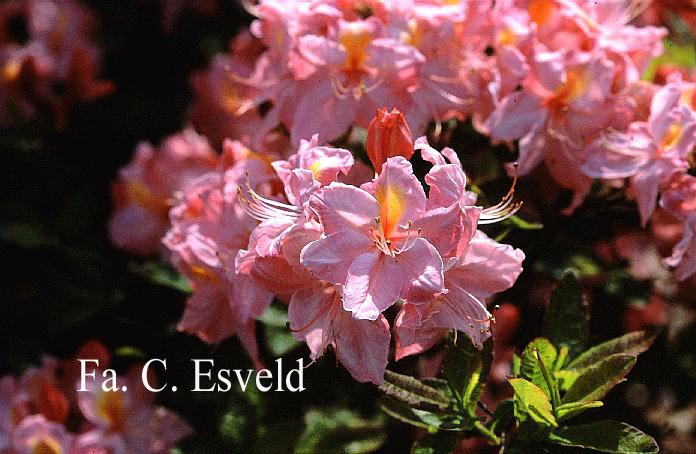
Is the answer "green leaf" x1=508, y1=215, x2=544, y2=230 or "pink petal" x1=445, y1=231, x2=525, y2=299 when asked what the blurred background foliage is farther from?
"pink petal" x1=445, y1=231, x2=525, y2=299

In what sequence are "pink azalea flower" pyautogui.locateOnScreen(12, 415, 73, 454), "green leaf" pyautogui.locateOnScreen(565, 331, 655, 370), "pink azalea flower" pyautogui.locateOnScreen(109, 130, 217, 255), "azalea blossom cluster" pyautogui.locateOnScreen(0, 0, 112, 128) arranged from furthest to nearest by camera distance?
"azalea blossom cluster" pyautogui.locateOnScreen(0, 0, 112, 128)
"pink azalea flower" pyautogui.locateOnScreen(109, 130, 217, 255)
"pink azalea flower" pyautogui.locateOnScreen(12, 415, 73, 454)
"green leaf" pyautogui.locateOnScreen(565, 331, 655, 370)

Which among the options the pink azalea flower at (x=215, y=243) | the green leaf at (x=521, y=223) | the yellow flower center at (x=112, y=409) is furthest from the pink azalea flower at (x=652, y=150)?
the yellow flower center at (x=112, y=409)

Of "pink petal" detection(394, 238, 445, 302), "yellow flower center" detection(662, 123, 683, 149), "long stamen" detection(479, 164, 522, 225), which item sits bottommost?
"long stamen" detection(479, 164, 522, 225)

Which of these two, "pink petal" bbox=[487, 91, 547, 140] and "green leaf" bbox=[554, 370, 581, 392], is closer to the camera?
"green leaf" bbox=[554, 370, 581, 392]

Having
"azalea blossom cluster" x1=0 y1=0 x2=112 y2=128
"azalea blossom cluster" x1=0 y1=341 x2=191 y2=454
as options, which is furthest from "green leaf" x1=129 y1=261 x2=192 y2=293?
"azalea blossom cluster" x1=0 y1=0 x2=112 y2=128

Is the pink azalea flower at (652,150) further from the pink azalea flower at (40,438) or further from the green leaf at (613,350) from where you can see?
the pink azalea flower at (40,438)

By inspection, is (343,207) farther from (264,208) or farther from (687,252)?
(687,252)

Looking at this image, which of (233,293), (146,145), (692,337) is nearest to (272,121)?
(233,293)

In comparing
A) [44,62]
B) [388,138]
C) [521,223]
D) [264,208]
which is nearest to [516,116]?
[521,223]
